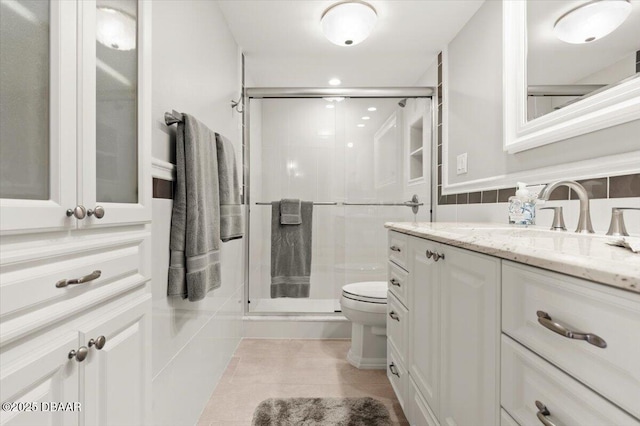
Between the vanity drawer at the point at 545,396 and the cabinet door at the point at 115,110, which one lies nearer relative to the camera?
the vanity drawer at the point at 545,396

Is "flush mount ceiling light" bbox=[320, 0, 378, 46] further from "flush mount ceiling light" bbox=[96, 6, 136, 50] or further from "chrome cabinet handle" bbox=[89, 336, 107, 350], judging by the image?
"chrome cabinet handle" bbox=[89, 336, 107, 350]

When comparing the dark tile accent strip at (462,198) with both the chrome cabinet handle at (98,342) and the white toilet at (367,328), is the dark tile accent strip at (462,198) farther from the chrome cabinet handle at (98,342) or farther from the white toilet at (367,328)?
the chrome cabinet handle at (98,342)

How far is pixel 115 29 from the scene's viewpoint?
0.73m

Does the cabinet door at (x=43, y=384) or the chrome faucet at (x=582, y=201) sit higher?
the chrome faucet at (x=582, y=201)

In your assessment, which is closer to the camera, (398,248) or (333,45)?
(398,248)

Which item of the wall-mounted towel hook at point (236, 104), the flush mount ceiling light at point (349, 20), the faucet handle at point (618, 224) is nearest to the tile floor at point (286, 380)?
the faucet handle at point (618, 224)

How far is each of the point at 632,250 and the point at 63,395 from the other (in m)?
1.10

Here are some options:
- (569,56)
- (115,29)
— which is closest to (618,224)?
(569,56)

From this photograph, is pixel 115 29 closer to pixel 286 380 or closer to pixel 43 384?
pixel 43 384

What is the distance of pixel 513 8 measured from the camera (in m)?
1.47

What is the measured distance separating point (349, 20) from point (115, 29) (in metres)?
1.42

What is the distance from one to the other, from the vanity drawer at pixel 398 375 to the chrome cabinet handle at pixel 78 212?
130cm

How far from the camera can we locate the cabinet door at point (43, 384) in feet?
1.45

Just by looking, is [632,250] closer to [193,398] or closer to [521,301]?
[521,301]
